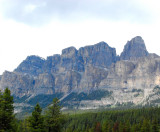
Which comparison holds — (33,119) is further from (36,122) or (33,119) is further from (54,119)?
(54,119)

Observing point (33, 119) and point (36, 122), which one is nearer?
point (36, 122)

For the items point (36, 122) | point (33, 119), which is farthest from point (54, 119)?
point (33, 119)

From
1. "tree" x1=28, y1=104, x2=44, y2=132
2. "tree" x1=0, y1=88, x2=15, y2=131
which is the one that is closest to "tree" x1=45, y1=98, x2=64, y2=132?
"tree" x1=28, y1=104, x2=44, y2=132

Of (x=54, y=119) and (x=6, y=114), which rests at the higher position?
(x=6, y=114)

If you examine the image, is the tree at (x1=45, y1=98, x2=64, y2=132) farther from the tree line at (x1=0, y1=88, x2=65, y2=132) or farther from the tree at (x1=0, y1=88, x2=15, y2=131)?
the tree at (x1=0, y1=88, x2=15, y2=131)

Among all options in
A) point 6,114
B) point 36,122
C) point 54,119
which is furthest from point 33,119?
point 6,114

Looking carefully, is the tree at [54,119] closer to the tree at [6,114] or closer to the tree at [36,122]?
the tree at [36,122]

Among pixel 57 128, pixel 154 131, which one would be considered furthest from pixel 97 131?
pixel 57 128

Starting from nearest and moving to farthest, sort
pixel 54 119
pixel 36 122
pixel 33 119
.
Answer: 1. pixel 36 122
2. pixel 33 119
3. pixel 54 119

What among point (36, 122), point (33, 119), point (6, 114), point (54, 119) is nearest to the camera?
point (6, 114)

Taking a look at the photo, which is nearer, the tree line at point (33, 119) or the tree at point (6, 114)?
the tree at point (6, 114)

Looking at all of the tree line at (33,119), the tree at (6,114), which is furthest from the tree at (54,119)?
the tree at (6,114)

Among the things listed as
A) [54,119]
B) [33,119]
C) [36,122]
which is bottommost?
[36,122]

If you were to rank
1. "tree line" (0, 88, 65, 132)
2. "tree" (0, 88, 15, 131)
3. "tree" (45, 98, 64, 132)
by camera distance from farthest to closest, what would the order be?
1. "tree" (45, 98, 64, 132)
2. "tree line" (0, 88, 65, 132)
3. "tree" (0, 88, 15, 131)
